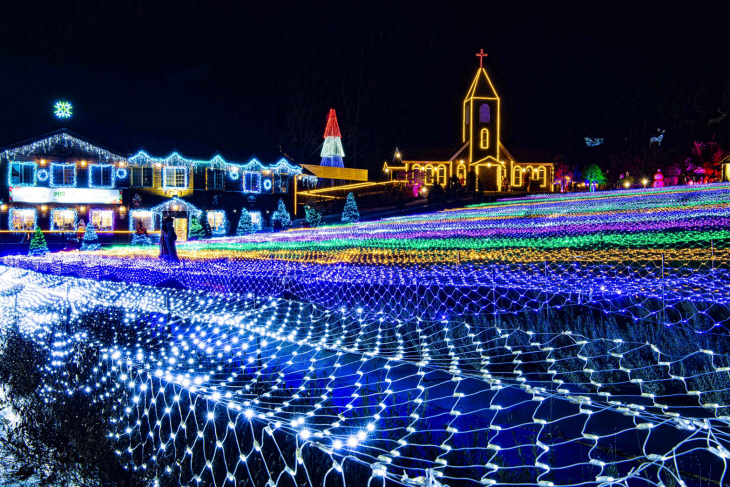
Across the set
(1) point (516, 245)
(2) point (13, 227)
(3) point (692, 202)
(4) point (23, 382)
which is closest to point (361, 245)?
(1) point (516, 245)

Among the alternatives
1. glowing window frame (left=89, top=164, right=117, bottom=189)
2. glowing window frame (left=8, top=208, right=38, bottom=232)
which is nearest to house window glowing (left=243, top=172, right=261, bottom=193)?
glowing window frame (left=89, top=164, right=117, bottom=189)

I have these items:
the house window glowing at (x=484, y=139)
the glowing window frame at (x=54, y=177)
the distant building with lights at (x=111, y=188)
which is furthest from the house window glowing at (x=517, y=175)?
the glowing window frame at (x=54, y=177)

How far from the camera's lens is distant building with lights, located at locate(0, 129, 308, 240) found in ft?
103

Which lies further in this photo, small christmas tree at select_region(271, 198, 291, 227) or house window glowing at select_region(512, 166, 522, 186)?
house window glowing at select_region(512, 166, 522, 186)

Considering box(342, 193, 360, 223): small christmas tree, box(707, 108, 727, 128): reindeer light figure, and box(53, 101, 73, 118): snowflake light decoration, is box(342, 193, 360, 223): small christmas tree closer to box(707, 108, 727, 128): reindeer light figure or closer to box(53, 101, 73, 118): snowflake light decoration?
box(53, 101, 73, 118): snowflake light decoration

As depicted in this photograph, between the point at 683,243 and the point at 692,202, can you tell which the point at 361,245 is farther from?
→ the point at 692,202

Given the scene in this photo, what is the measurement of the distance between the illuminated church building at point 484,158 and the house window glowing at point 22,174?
30572mm

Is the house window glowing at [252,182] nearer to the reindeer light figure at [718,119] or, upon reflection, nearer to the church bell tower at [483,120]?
the church bell tower at [483,120]

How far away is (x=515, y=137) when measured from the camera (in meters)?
71.1

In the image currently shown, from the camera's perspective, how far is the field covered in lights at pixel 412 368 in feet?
11.3

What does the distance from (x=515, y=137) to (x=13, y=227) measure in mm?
57032

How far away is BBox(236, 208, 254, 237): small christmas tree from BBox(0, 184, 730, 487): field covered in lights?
19002 mm

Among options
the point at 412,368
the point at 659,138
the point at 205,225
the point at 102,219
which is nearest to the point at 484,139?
the point at 205,225

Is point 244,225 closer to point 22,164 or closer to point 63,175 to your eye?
point 63,175
